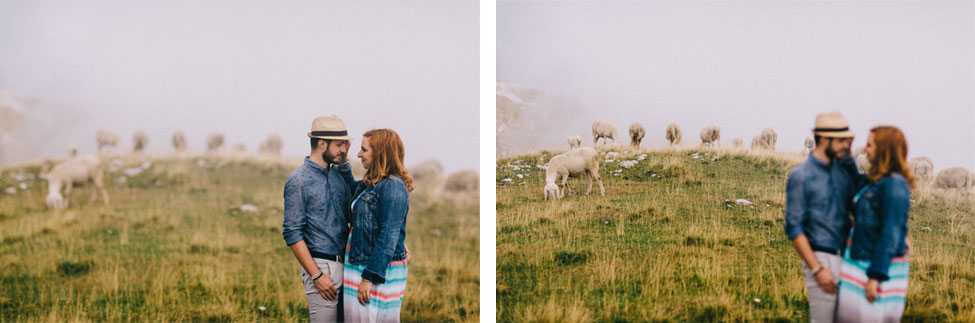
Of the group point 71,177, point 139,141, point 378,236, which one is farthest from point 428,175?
point 71,177

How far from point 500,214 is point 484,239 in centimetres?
36

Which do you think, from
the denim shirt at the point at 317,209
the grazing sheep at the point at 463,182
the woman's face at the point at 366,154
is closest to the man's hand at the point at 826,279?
the woman's face at the point at 366,154

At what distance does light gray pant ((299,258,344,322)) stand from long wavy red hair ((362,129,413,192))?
736 millimetres

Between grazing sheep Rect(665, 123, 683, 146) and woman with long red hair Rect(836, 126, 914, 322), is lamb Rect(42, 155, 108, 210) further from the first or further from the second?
woman with long red hair Rect(836, 126, 914, 322)

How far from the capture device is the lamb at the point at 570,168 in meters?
7.25

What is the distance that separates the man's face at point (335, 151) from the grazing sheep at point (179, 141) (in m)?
6.35

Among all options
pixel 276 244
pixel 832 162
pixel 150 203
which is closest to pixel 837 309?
pixel 832 162

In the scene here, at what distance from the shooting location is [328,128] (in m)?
4.95

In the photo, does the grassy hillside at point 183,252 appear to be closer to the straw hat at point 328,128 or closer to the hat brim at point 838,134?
the straw hat at point 328,128

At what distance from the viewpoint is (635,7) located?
294 inches

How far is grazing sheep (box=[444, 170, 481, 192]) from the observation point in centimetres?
988

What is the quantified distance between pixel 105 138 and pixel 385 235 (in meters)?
7.32

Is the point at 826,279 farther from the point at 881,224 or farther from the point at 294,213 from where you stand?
the point at 294,213

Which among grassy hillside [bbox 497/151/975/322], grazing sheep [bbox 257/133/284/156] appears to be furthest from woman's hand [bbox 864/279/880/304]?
grazing sheep [bbox 257/133/284/156]
